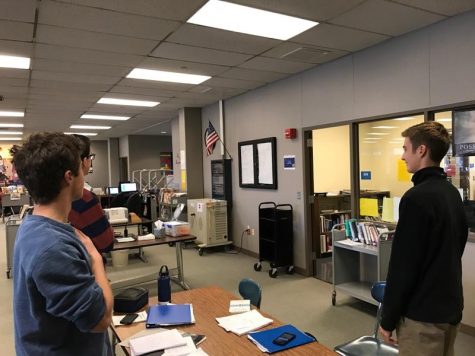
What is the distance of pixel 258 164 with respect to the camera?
6.06 metres

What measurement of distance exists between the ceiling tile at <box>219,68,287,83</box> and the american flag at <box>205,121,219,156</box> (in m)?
1.99

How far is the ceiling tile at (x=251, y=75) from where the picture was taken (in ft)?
16.3

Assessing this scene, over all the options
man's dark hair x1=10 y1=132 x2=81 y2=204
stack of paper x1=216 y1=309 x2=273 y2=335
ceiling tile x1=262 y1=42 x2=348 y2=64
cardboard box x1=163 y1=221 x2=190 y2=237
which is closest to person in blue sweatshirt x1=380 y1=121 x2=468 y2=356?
stack of paper x1=216 y1=309 x2=273 y2=335

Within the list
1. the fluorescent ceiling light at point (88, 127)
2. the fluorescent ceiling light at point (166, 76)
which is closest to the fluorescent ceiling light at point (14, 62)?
the fluorescent ceiling light at point (166, 76)

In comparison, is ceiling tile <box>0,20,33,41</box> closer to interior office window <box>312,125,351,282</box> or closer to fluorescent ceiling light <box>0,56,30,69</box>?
fluorescent ceiling light <box>0,56,30,69</box>

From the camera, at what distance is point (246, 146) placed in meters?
6.37

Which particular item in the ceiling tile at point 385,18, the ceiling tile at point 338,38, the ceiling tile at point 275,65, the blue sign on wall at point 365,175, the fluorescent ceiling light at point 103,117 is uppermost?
the fluorescent ceiling light at point 103,117

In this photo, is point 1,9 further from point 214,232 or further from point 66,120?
point 66,120

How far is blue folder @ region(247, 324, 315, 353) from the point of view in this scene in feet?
5.62

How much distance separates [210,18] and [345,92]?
201 centimetres

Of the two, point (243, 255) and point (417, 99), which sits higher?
point (417, 99)

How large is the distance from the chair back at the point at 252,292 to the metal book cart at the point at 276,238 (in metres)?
2.61

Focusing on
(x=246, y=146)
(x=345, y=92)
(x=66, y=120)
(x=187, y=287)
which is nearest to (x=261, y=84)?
(x=246, y=146)

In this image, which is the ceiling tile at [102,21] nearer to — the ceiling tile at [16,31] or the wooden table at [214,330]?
the ceiling tile at [16,31]
